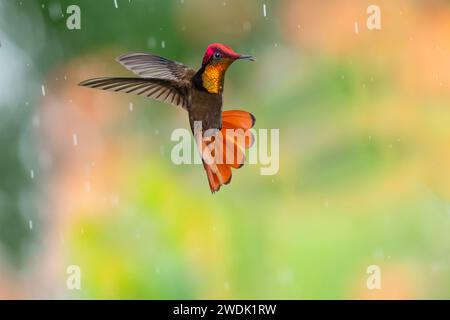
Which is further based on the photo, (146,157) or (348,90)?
(348,90)

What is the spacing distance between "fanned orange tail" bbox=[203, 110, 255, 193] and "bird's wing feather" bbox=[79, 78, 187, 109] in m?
0.11

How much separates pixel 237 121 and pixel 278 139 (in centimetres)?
72

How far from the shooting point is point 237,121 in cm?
136

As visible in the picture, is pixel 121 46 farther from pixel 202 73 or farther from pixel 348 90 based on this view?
pixel 202 73

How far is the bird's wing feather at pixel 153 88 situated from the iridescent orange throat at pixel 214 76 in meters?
0.08

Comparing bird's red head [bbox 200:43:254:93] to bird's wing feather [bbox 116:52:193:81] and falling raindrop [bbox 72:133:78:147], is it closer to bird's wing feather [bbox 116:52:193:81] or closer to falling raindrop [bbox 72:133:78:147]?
bird's wing feather [bbox 116:52:193:81]

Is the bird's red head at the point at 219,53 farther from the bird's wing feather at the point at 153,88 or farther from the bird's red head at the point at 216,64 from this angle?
the bird's wing feather at the point at 153,88

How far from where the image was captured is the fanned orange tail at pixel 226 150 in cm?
132

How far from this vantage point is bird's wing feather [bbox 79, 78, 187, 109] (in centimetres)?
122

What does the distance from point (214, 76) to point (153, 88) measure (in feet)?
0.48

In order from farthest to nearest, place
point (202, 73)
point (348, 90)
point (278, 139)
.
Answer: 1. point (348, 90)
2. point (278, 139)
3. point (202, 73)

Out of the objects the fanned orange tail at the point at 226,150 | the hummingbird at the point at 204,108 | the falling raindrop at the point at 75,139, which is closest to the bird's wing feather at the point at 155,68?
the hummingbird at the point at 204,108

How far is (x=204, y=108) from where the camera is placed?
1.31 meters

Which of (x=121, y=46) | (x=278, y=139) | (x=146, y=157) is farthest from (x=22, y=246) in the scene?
(x=278, y=139)
